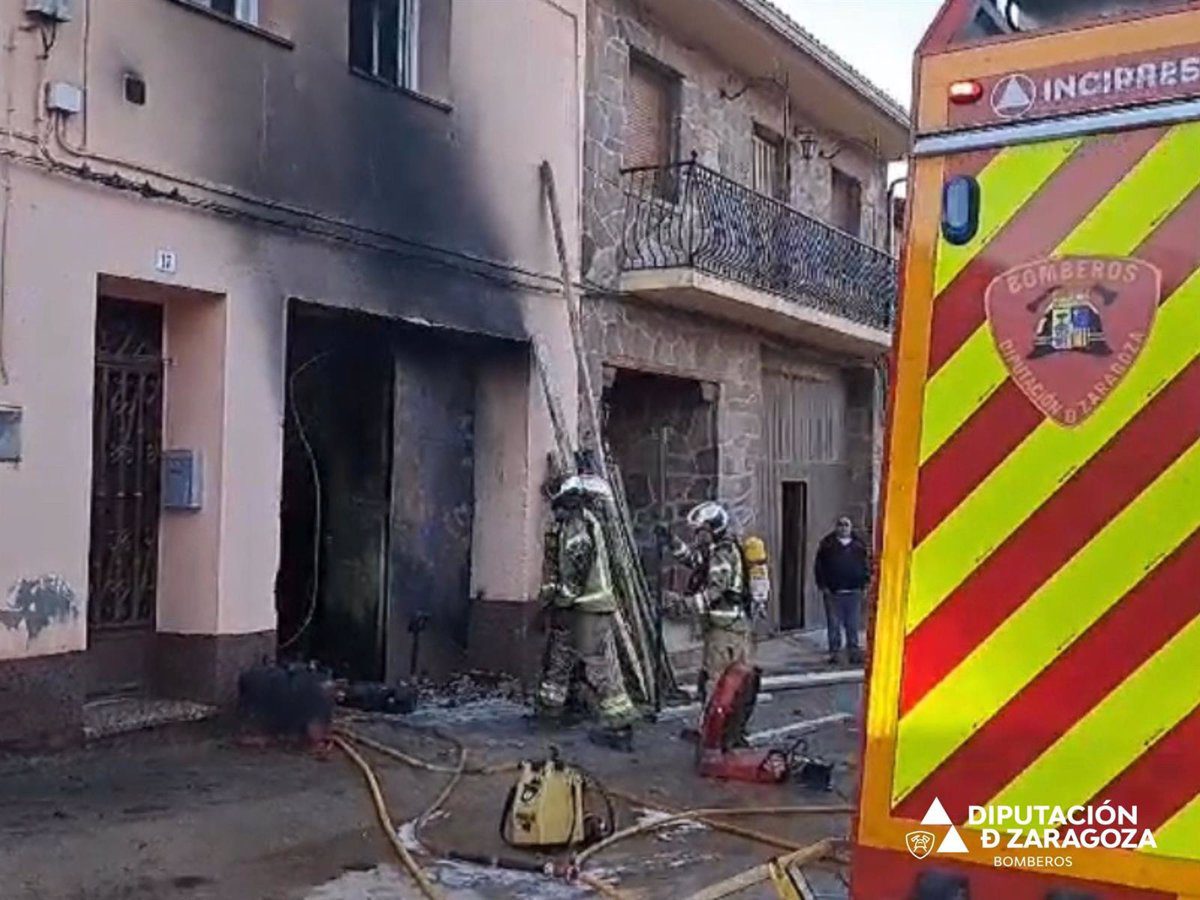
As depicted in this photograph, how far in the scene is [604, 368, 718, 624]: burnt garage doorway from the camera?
15750 millimetres

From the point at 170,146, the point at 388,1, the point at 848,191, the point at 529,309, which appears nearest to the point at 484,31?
the point at 388,1

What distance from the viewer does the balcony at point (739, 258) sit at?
545 inches

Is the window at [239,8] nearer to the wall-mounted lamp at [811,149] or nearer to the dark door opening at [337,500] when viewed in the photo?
the dark door opening at [337,500]

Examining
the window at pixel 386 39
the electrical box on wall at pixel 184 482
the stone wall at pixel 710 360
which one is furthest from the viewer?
the stone wall at pixel 710 360

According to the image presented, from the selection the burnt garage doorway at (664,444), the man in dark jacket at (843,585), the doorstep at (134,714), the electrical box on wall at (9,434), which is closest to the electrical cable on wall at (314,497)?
the doorstep at (134,714)

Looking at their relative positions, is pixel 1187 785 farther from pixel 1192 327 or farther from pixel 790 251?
pixel 790 251

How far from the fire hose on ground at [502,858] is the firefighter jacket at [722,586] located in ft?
6.02

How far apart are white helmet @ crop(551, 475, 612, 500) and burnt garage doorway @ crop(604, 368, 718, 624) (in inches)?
168

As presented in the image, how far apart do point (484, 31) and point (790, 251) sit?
5.09 meters

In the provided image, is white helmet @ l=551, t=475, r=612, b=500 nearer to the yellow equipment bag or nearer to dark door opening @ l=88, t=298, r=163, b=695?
dark door opening @ l=88, t=298, r=163, b=695

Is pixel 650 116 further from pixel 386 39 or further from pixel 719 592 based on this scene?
pixel 719 592

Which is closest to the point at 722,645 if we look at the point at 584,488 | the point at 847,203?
the point at 584,488

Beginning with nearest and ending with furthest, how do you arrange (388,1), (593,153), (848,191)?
(388,1), (593,153), (848,191)

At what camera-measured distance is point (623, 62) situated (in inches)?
551
